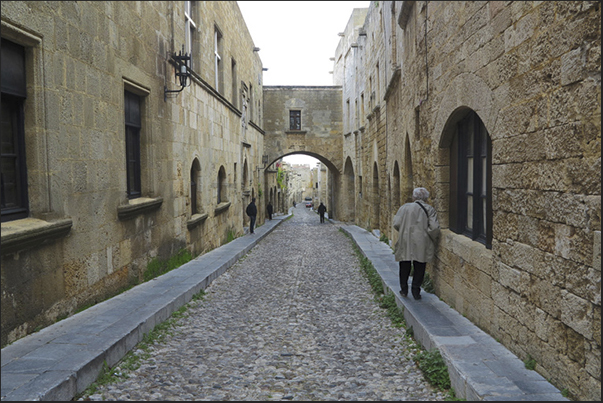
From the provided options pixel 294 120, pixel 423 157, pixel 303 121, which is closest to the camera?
pixel 423 157

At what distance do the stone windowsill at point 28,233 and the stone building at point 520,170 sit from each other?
3841mm

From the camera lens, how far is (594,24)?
98.0 inches

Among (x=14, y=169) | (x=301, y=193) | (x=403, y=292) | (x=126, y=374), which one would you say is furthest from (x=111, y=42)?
(x=301, y=193)

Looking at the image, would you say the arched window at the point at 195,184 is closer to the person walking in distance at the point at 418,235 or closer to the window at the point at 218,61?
the window at the point at 218,61

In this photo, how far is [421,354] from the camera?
395cm

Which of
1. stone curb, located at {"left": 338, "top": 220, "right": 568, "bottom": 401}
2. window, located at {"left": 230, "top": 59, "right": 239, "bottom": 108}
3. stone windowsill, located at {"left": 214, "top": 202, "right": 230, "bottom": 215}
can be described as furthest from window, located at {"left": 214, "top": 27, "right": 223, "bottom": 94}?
stone curb, located at {"left": 338, "top": 220, "right": 568, "bottom": 401}

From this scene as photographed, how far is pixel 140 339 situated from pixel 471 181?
3.61 meters

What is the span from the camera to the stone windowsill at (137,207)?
19.5 feet

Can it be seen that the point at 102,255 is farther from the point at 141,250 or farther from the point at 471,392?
the point at 471,392

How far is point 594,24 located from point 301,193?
80.9 metres

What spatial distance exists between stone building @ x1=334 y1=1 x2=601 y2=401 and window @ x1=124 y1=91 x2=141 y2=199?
13.1 ft

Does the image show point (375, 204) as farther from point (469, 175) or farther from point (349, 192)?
point (469, 175)

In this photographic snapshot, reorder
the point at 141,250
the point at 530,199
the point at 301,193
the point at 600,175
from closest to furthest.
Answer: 1. the point at 600,175
2. the point at 530,199
3. the point at 141,250
4. the point at 301,193

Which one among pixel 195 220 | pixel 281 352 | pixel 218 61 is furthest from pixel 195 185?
pixel 281 352
